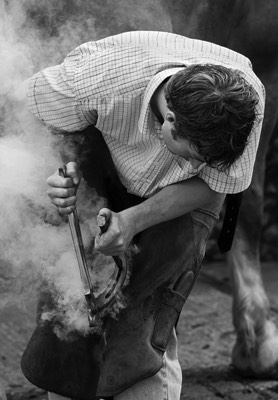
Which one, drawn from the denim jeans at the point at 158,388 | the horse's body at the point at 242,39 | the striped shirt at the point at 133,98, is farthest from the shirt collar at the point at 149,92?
the denim jeans at the point at 158,388

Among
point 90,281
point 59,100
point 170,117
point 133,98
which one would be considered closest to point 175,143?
point 170,117

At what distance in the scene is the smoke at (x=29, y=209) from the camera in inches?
98.1

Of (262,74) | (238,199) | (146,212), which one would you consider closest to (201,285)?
(262,74)

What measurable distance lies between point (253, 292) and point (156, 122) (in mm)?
1395

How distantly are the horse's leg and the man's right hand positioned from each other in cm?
131

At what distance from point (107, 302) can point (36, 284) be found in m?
0.25

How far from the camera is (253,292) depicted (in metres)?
3.55

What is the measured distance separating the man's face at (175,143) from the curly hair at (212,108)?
0.04 ft

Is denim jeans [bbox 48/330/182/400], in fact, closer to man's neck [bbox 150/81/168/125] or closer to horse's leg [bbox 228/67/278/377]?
man's neck [bbox 150/81/168/125]

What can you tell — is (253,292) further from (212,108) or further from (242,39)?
(212,108)

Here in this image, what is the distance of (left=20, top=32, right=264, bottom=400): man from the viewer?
2.12 meters

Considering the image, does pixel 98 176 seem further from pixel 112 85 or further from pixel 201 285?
pixel 201 285

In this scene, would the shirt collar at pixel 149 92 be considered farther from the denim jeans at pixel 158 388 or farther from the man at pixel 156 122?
the denim jeans at pixel 158 388

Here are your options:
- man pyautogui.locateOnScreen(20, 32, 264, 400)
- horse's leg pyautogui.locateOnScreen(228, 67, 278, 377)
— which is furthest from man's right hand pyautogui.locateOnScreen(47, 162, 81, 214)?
horse's leg pyautogui.locateOnScreen(228, 67, 278, 377)
